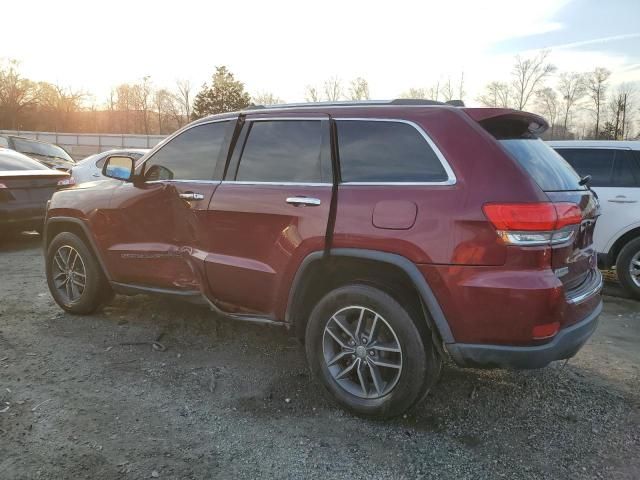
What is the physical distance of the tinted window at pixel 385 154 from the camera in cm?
297

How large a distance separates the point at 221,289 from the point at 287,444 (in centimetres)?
128

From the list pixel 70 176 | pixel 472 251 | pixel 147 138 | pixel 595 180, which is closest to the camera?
pixel 472 251

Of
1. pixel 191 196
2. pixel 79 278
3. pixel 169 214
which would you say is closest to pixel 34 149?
pixel 79 278

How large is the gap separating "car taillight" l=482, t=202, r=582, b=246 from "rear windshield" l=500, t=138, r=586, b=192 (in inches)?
7.9

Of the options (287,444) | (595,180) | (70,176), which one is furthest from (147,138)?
(287,444)

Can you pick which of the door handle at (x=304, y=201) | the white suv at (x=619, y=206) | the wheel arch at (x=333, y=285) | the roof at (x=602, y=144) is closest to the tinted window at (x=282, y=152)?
the door handle at (x=304, y=201)

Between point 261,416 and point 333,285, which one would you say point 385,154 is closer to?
point 333,285

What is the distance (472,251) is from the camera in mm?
2725

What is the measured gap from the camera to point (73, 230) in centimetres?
497

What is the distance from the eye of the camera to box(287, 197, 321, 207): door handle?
322cm

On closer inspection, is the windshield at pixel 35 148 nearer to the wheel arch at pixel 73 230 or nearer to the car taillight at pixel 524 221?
the wheel arch at pixel 73 230

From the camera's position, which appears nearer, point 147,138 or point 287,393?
point 287,393

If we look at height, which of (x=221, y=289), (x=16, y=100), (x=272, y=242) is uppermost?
(x=16, y=100)

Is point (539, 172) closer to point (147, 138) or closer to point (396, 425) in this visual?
point (396, 425)
